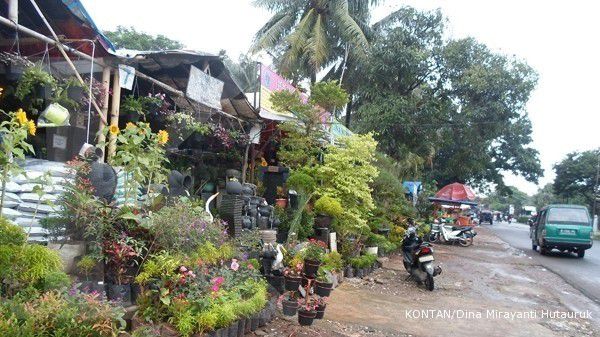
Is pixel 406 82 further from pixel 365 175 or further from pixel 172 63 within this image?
pixel 172 63

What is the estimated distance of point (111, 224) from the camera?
4.04 m

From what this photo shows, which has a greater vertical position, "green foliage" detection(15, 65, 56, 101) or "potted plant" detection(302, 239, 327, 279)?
"green foliage" detection(15, 65, 56, 101)

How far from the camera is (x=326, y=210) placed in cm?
827

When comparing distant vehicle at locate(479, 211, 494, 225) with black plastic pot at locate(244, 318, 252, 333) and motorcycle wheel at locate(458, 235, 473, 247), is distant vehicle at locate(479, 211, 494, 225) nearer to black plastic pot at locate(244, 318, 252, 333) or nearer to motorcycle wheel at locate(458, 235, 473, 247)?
motorcycle wheel at locate(458, 235, 473, 247)

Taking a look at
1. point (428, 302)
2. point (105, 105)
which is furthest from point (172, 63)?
point (428, 302)

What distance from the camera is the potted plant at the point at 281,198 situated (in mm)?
9062

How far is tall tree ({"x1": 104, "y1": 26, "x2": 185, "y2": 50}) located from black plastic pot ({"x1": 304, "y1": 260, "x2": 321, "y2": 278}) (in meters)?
22.6

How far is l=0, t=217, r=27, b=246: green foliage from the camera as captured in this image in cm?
329

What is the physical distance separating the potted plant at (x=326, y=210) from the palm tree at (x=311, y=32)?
7.35m

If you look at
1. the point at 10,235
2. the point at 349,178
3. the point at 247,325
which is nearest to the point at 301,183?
the point at 349,178

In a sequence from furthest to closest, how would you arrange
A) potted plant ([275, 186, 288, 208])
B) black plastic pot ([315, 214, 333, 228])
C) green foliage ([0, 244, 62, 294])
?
potted plant ([275, 186, 288, 208]) < black plastic pot ([315, 214, 333, 228]) < green foliage ([0, 244, 62, 294])

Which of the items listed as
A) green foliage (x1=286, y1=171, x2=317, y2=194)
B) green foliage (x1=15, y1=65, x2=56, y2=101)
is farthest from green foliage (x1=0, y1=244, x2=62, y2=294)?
green foliage (x1=286, y1=171, x2=317, y2=194)

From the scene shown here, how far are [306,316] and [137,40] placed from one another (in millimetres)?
25117

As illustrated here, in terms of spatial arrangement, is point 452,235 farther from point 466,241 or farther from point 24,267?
point 24,267
